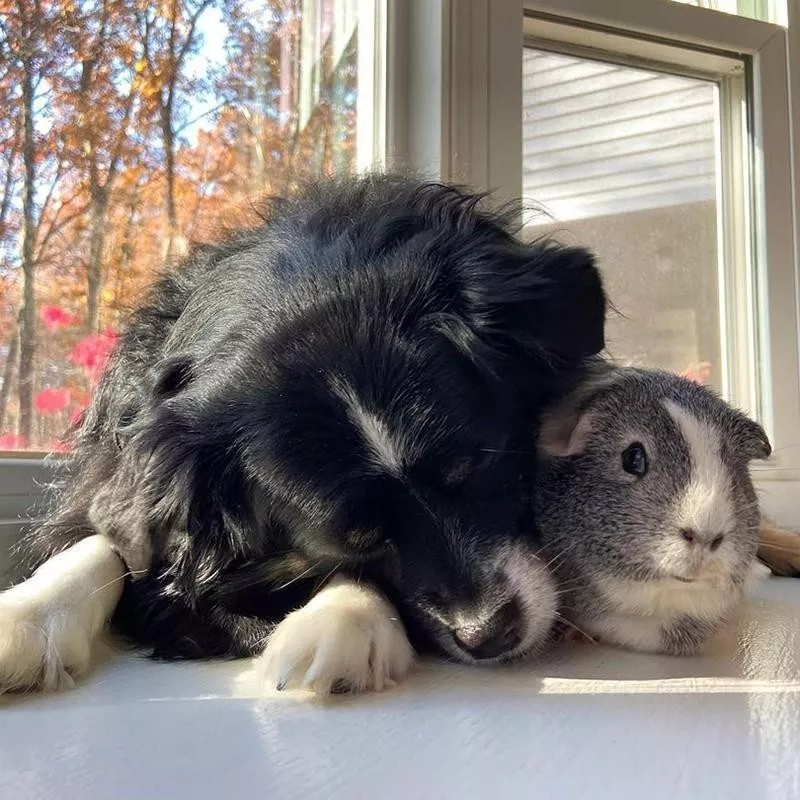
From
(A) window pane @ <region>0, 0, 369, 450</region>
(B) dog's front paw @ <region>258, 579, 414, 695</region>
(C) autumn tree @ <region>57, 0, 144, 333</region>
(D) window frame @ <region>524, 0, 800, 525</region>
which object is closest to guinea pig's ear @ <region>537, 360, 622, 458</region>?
Answer: (B) dog's front paw @ <region>258, 579, 414, 695</region>

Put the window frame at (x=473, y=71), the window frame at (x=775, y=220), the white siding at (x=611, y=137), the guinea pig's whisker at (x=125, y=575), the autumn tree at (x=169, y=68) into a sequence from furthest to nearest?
the window frame at (x=775, y=220)
the white siding at (x=611, y=137)
the window frame at (x=473, y=71)
the autumn tree at (x=169, y=68)
the guinea pig's whisker at (x=125, y=575)

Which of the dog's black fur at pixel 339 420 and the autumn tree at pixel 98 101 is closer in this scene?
the dog's black fur at pixel 339 420

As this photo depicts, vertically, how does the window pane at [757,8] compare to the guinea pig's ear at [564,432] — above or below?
above

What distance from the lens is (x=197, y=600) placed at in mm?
987

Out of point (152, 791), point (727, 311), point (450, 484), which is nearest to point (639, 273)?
point (727, 311)

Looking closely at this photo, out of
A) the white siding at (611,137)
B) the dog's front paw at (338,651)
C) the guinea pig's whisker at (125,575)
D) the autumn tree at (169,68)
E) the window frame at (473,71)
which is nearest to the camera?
the dog's front paw at (338,651)

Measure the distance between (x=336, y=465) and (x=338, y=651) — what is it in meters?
0.19

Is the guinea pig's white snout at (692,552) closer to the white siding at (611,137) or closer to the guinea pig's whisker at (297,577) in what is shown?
the guinea pig's whisker at (297,577)

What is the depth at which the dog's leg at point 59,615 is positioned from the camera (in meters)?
0.77

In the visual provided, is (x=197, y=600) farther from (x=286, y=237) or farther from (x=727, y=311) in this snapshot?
(x=727, y=311)

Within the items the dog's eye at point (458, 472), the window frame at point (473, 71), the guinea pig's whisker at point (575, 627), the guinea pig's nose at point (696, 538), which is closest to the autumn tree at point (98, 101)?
the window frame at point (473, 71)

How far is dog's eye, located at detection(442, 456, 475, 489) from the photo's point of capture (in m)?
0.88

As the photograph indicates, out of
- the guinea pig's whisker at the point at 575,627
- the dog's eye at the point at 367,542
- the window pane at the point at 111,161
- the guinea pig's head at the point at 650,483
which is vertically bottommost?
the guinea pig's whisker at the point at 575,627

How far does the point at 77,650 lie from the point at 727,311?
6.04 feet
